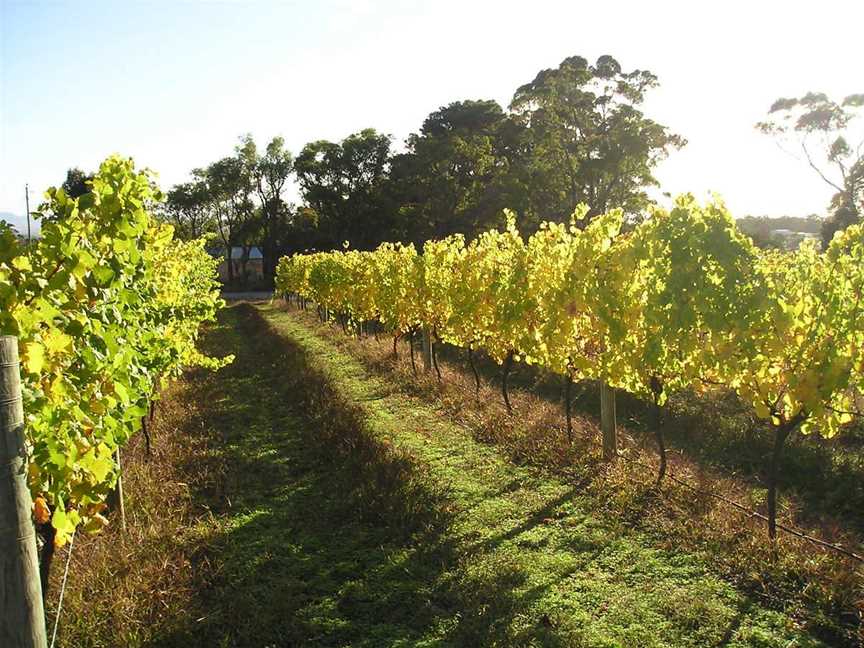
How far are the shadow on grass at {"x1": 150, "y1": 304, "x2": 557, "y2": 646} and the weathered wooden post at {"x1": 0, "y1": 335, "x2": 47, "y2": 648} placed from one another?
227 centimetres

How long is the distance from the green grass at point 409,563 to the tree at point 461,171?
27867 millimetres

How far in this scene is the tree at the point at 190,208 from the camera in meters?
52.8

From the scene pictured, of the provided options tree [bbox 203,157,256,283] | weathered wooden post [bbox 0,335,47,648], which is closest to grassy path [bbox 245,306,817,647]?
weathered wooden post [bbox 0,335,47,648]

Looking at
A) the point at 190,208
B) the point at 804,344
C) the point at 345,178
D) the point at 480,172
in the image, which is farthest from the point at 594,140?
the point at 190,208

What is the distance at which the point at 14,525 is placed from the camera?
6.70ft

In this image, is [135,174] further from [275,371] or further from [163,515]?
[275,371]

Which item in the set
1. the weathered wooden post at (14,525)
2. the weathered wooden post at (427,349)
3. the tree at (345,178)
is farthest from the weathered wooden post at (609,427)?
the tree at (345,178)

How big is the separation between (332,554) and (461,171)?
33.8m

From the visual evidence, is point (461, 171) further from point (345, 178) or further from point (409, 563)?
point (409, 563)

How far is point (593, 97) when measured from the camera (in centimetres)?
3114

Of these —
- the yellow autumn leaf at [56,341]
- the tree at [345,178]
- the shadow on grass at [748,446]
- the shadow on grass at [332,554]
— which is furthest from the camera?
the tree at [345,178]

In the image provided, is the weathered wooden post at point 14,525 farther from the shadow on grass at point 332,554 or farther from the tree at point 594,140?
the tree at point 594,140

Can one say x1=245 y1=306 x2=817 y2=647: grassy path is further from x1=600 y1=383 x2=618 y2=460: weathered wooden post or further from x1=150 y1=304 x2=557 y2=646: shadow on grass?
x1=600 y1=383 x2=618 y2=460: weathered wooden post

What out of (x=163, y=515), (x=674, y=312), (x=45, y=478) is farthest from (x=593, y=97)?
(x=45, y=478)
